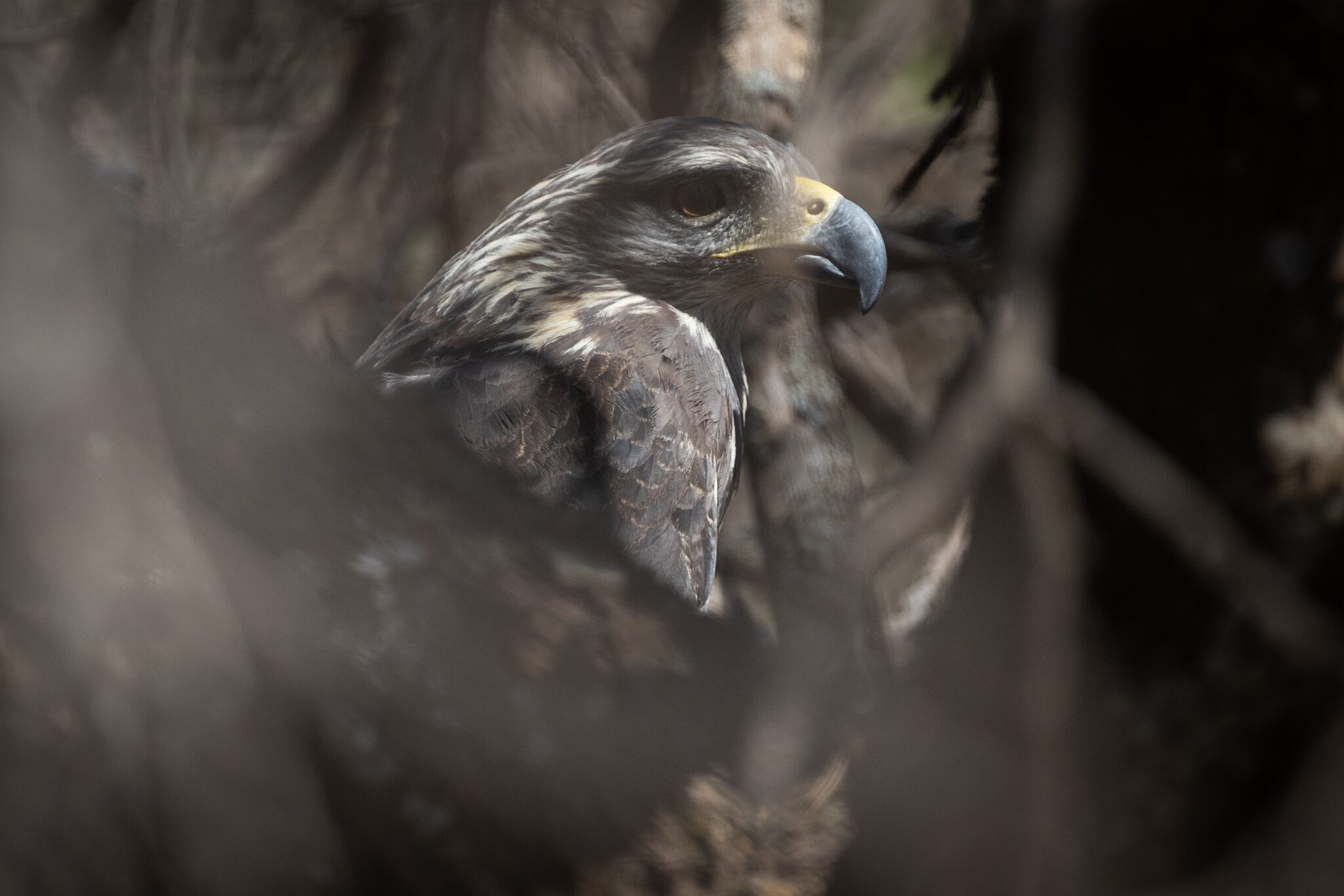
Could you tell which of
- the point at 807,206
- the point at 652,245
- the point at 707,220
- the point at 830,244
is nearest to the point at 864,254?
the point at 830,244

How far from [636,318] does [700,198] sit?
14.1 inches

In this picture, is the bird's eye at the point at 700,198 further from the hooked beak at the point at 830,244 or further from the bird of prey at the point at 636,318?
the hooked beak at the point at 830,244

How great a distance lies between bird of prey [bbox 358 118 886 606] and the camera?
7.93 feet

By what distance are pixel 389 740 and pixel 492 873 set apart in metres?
0.32

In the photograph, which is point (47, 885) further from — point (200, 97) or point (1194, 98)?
point (200, 97)

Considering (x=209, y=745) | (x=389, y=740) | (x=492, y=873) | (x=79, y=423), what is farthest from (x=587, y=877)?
(x=79, y=423)

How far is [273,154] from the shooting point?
394cm

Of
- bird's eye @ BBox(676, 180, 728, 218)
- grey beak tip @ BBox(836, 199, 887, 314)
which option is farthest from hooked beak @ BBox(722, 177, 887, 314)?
bird's eye @ BBox(676, 180, 728, 218)

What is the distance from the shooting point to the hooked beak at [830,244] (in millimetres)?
2574

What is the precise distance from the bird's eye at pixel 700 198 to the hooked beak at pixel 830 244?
0.51 feet

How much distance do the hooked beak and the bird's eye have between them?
0.16 m

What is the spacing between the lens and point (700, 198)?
275 cm

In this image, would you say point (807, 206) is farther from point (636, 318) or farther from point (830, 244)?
point (636, 318)

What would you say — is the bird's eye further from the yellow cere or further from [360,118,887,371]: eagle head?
the yellow cere
